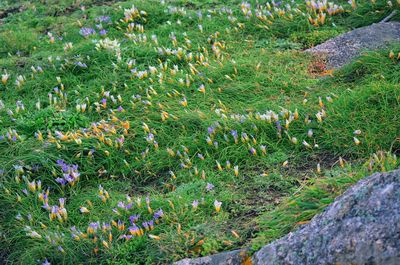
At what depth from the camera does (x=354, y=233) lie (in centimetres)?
412

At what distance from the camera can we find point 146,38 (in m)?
9.62

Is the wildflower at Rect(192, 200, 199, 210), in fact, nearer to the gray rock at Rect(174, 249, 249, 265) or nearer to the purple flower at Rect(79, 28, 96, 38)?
the gray rock at Rect(174, 249, 249, 265)

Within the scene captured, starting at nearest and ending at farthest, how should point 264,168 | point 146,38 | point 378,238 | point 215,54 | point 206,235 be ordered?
point 378,238, point 206,235, point 264,168, point 215,54, point 146,38

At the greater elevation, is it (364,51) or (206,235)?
(364,51)

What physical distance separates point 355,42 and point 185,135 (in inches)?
116

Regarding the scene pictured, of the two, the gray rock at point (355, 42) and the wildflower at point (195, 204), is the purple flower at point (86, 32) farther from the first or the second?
the wildflower at point (195, 204)

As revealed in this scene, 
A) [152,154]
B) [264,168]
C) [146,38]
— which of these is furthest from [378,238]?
[146,38]

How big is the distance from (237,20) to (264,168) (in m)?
4.00

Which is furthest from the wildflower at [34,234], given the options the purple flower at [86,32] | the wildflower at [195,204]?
the purple flower at [86,32]

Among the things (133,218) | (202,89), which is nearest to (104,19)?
(202,89)

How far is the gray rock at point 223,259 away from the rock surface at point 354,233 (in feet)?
0.92

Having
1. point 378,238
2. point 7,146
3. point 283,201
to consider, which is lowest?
point 7,146

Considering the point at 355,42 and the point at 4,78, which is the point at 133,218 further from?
the point at 355,42

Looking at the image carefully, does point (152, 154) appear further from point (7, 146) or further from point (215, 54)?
point (215, 54)
